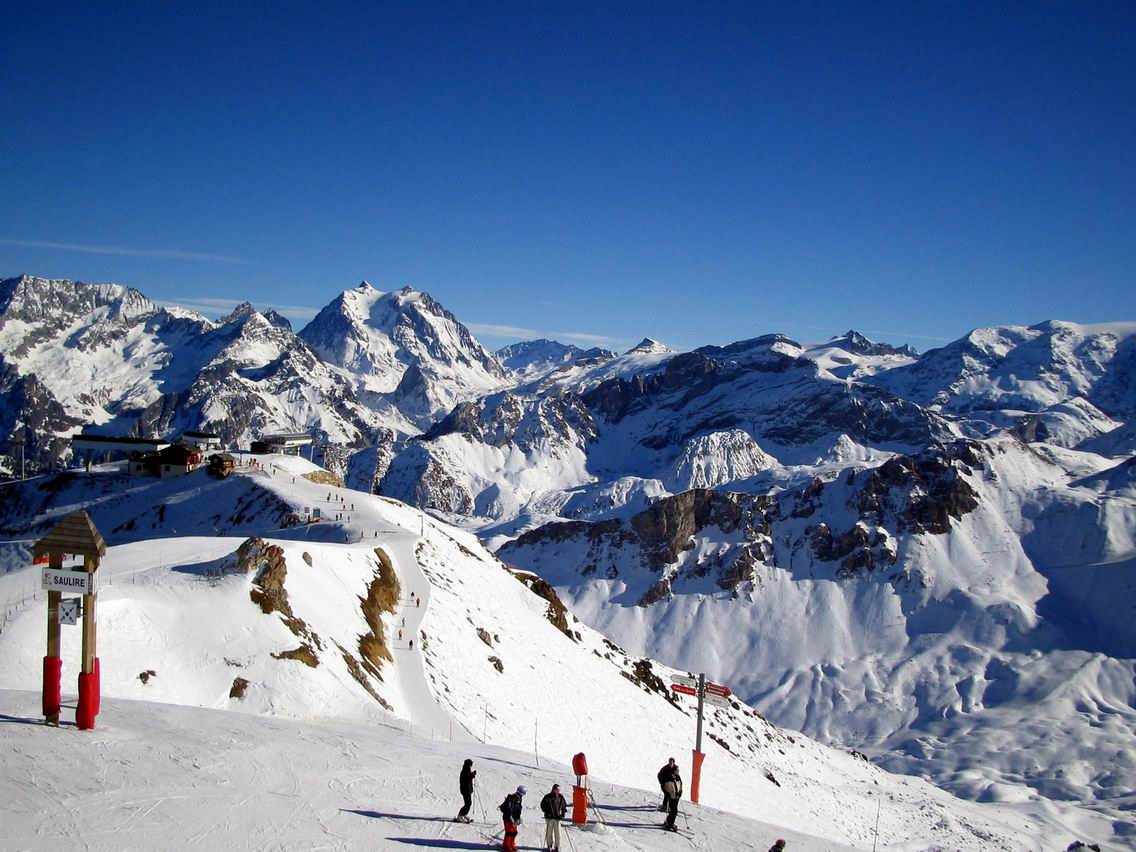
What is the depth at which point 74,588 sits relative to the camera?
61.1ft

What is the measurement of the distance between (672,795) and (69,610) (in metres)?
13.9

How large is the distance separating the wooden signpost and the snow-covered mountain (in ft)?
2.35

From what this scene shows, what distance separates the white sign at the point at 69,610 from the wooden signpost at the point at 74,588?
0.09 metres

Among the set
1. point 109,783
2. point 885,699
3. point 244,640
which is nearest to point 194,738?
point 109,783

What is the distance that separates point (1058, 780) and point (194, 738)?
152 metres

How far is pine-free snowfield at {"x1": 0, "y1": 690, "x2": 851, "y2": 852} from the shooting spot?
1518 cm

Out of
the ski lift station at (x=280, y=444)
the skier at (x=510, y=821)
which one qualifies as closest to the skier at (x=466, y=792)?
the skier at (x=510, y=821)

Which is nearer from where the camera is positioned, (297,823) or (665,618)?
(297,823)

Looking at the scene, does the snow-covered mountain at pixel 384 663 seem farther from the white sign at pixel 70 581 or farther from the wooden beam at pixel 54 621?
the white sign at pixel 70 581

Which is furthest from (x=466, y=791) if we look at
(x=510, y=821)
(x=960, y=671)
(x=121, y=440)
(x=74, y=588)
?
(x=960, y=671)

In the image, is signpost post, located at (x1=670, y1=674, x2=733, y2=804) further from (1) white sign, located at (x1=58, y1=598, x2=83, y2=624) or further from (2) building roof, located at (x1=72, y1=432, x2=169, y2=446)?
(2) building roof, located at (x1=72, y1=432, x2=169, y2=446)

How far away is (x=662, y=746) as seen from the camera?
170 ft

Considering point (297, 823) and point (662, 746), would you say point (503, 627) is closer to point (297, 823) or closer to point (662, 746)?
point (662, 746)

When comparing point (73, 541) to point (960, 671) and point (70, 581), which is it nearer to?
point (70, 581)
